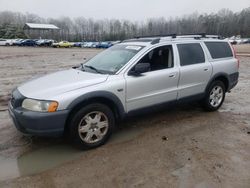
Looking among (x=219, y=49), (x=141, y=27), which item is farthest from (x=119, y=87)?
(x=141, y=27)

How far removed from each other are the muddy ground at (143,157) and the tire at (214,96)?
0.55 m

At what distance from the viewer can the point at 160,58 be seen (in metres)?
5.10

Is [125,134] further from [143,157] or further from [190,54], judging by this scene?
[190,54]

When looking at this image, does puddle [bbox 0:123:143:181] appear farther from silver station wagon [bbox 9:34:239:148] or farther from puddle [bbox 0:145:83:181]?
silver station wagon [bbox 9:34:239:148]

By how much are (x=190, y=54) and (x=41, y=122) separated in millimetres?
3355

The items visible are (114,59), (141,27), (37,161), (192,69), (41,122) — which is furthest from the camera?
(141,27)

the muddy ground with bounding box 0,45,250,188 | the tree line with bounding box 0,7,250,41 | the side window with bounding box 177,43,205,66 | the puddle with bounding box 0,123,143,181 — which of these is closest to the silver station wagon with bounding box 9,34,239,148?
the side window with bounding box 177,43,205,66

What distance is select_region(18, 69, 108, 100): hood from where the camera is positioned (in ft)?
12.9

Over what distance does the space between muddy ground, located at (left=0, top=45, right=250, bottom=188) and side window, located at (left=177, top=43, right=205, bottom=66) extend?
4.15 feet

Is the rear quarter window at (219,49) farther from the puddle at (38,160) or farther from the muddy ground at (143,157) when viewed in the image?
the puddle at (38,160)

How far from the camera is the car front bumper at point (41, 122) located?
148 inches

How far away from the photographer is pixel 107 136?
443 centimetres

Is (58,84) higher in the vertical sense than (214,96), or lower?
higher

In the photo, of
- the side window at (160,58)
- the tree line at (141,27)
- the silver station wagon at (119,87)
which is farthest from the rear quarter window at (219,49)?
the tree line at (141,27)
